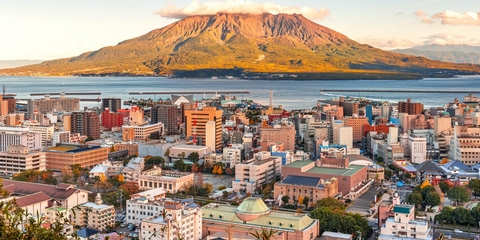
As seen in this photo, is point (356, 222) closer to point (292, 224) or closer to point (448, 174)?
point (292, 224)

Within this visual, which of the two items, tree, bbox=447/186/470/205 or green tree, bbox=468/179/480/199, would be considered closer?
tree, bbox=447/186/470/205

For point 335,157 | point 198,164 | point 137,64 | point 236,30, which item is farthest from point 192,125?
point 236,30

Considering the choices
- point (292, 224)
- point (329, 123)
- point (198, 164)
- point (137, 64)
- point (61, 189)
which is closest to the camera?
point (292, 224)

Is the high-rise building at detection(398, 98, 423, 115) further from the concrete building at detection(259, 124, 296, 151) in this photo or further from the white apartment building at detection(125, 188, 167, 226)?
the white apartment building at detection(125, 188, 167, 226)

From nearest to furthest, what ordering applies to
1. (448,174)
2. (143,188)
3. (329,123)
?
(143,188), (448,174), (329,123)

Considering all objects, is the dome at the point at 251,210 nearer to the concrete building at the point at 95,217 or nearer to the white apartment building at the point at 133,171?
the concrete building at the point at 95,217

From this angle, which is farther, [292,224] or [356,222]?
[356,222]

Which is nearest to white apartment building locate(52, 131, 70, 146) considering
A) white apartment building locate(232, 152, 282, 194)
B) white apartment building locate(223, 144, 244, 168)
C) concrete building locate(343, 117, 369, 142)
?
white apartment building locate(223, 144, 244, 168)

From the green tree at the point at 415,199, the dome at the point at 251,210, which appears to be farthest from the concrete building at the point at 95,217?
the green tree at the point at 415,199
